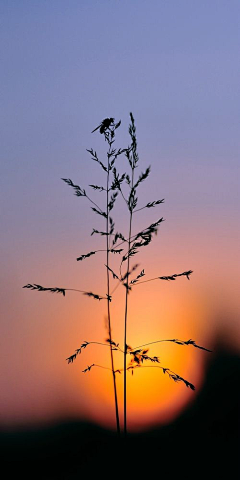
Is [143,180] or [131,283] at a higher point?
[143,180]

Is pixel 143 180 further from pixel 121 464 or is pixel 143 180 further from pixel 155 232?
pixel 121 464

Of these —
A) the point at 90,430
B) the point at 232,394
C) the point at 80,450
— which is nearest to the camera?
the point at 80,450

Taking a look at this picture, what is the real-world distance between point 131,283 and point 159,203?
59 cm

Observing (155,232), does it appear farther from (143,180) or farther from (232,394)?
(232,394)

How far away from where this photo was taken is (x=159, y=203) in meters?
4.05

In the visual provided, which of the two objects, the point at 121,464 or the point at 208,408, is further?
the point at 208,408

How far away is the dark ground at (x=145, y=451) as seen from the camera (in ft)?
11.7

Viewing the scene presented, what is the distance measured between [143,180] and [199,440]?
1872 mm

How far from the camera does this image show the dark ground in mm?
3555

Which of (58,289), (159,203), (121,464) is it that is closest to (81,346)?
(58,289)

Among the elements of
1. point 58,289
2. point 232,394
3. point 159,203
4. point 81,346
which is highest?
point 159,203

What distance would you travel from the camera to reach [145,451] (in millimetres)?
3760

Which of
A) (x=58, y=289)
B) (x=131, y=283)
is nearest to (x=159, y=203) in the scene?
(x=131, y=283)

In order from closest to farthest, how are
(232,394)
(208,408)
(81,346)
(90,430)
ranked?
(81,346), (90,430), (208,408), (232,394)
